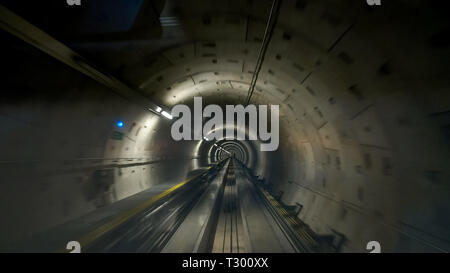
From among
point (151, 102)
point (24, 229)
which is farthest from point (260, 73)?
point (24, 229)

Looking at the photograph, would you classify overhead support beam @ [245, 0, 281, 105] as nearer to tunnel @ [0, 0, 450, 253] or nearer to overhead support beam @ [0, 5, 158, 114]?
A: tunnel @ [0, 0, 450, 253]

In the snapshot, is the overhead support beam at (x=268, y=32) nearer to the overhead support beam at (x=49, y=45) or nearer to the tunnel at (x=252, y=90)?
the tunnel at (x=252, y=90)

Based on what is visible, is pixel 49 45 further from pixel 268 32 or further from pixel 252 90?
pixel 252 90

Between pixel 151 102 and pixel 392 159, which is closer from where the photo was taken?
pixel 392 159

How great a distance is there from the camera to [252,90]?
6066mm

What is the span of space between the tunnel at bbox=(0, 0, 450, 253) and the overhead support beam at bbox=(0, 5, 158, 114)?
2 centimetres

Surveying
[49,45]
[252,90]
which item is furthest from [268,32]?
[49,45]

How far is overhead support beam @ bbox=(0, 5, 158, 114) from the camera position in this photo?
2.24m

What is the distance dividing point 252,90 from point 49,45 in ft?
16.4

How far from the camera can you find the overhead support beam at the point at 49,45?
7.35ft
